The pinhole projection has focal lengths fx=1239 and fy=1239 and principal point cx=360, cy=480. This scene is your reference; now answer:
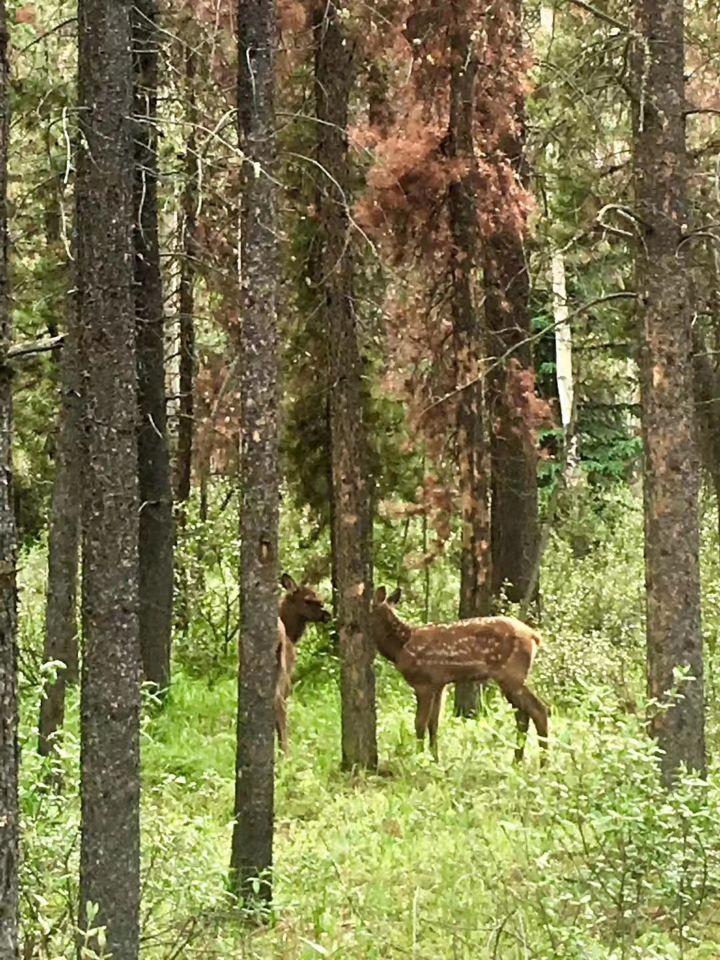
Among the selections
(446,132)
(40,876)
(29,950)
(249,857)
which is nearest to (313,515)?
(446,132)

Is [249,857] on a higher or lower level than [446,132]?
lower

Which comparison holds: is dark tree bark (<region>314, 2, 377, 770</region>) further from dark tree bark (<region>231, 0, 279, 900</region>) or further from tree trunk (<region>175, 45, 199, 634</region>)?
tree trunk (<region>175, 45, 199, 634</region>)

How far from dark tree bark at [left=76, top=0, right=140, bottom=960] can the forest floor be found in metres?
0.45

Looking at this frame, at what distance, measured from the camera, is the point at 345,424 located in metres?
12.5

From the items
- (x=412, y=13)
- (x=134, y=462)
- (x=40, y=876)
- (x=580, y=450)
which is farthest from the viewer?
(x=580, y=450)

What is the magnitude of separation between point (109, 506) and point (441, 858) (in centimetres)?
416

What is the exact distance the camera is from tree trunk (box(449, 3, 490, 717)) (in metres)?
14.4

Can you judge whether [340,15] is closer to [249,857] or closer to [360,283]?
[360,283]

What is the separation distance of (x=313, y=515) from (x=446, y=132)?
21.0 ft

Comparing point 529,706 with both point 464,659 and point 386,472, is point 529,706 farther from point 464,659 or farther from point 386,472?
point 386,472

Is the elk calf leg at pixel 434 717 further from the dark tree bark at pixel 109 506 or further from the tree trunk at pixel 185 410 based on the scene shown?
the dark tree bark at pixel 109 506

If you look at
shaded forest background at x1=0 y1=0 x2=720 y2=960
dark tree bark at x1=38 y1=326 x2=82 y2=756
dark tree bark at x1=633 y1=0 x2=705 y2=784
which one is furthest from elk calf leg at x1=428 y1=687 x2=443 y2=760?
dark tree bark at x1=633 y1=0 x2=705 y2=784

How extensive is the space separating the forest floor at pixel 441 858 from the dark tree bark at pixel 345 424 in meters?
0.77

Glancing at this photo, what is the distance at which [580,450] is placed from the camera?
2667 cm
